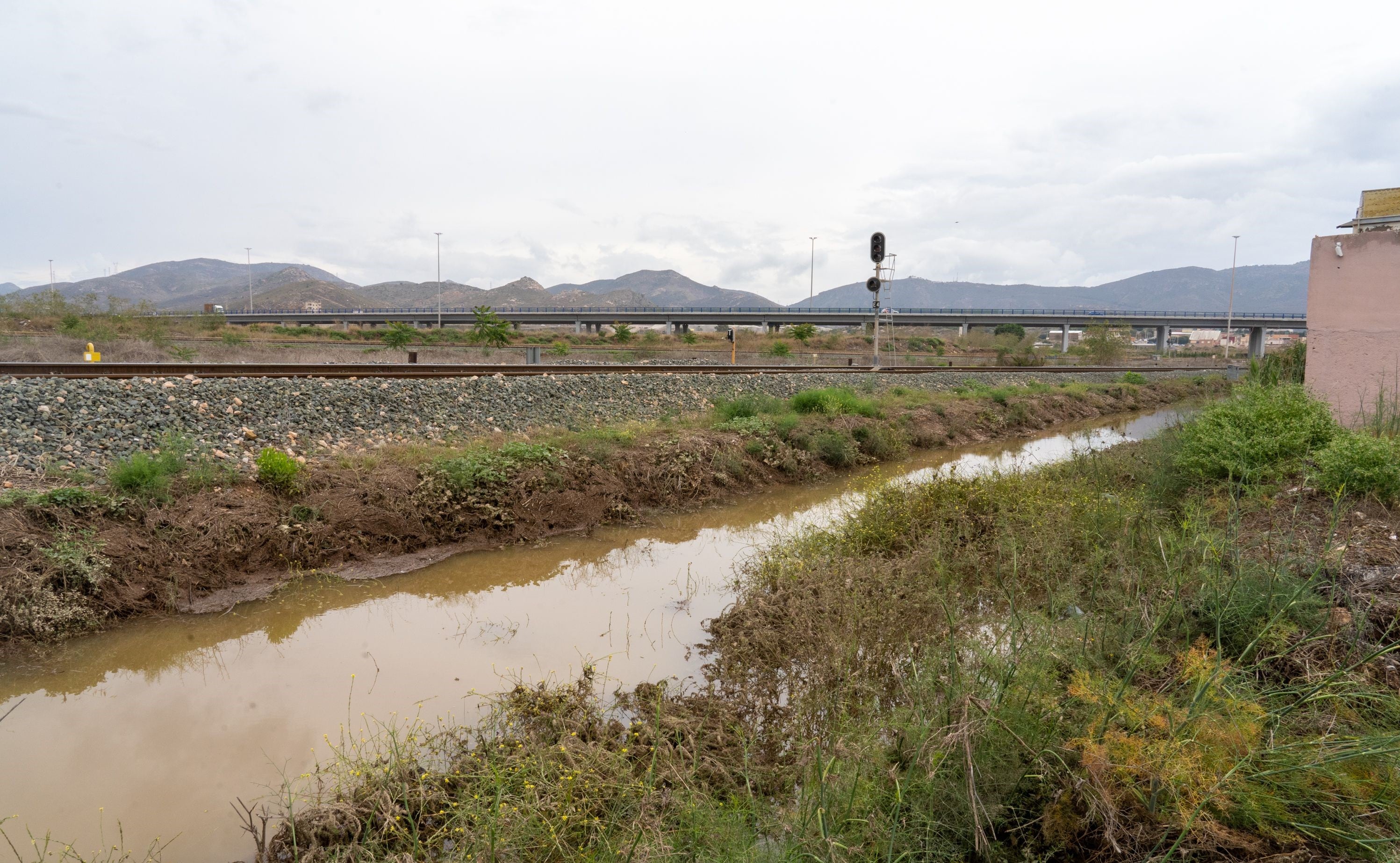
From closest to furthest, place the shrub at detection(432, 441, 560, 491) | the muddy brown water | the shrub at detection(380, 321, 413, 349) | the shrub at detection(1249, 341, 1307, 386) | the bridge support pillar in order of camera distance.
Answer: the muddy brown water → the shrub at detection(432, 441, 560, 491) → the shrub at detection(1249, 341, 1307, 386) → the shrub at detection(380, 321, 413, 349) → the bridge support pillar

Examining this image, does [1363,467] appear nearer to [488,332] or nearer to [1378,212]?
[1378,212]

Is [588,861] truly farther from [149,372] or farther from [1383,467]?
[149,372]

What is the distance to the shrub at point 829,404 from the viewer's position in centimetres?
1516

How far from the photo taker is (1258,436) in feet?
24.9

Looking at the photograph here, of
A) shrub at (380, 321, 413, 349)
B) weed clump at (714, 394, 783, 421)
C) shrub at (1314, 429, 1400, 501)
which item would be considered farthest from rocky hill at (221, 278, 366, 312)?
shrub at (1314, 429, 1400, 501)

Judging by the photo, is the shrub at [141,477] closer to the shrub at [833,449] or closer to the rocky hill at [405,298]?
the shrub at [833,449]

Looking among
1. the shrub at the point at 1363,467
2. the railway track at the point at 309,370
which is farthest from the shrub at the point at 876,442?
the shrub at the point at 1363,467

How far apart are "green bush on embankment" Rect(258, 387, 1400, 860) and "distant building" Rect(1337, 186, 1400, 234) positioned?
5544mm

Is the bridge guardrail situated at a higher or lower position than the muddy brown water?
higher

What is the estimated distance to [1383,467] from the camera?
5785 millimetres

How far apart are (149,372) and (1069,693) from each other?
1428 cm

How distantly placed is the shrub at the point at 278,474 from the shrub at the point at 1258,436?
33.4 ft

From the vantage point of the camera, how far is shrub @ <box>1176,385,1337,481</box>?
7.32 m

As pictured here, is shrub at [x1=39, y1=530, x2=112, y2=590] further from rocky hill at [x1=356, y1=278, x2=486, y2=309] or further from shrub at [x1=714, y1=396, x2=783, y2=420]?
rocky hill at [x1=356, y1=278, x2=486, y2=309]
